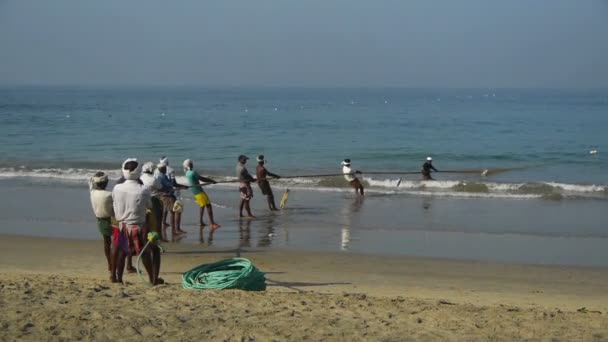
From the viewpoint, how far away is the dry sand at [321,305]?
23.2 feet

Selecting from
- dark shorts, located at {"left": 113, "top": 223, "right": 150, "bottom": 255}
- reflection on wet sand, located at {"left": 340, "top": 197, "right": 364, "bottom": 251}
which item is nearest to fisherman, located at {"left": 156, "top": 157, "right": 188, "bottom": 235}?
reflection on wet sand, located at {"left": 340, "top": 197, "right": 364, "bottom": 251}

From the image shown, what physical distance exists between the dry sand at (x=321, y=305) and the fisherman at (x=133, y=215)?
41cm

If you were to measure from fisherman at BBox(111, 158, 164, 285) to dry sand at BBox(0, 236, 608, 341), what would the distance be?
41cm

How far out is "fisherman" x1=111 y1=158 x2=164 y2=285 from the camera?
888cm

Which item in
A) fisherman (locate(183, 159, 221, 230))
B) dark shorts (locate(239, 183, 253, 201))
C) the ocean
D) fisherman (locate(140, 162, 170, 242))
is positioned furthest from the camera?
dark shorts (locate(239, 183, 253, 201))

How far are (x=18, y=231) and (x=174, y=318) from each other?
9.06 m

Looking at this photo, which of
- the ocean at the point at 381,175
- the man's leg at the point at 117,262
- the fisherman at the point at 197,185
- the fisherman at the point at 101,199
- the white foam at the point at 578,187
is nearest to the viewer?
the man's leg at the point at 117,262

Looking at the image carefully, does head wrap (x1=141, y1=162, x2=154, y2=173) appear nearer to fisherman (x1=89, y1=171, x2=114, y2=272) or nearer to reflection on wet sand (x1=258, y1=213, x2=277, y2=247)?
fisherman (x1=89, y1=171, x2=114, y2=272)

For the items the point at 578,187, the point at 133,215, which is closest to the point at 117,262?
the point at 133,215

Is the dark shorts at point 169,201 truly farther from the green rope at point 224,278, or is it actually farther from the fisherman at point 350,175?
the fisherman at point 350,175

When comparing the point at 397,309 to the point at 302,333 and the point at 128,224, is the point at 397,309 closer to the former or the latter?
the point at 302,333

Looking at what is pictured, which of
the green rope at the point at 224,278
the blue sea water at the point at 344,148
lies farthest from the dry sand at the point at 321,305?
the blue sea water at the point at 344,148

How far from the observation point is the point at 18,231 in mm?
15344

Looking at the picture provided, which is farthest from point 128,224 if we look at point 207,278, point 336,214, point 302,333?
point 336,214
